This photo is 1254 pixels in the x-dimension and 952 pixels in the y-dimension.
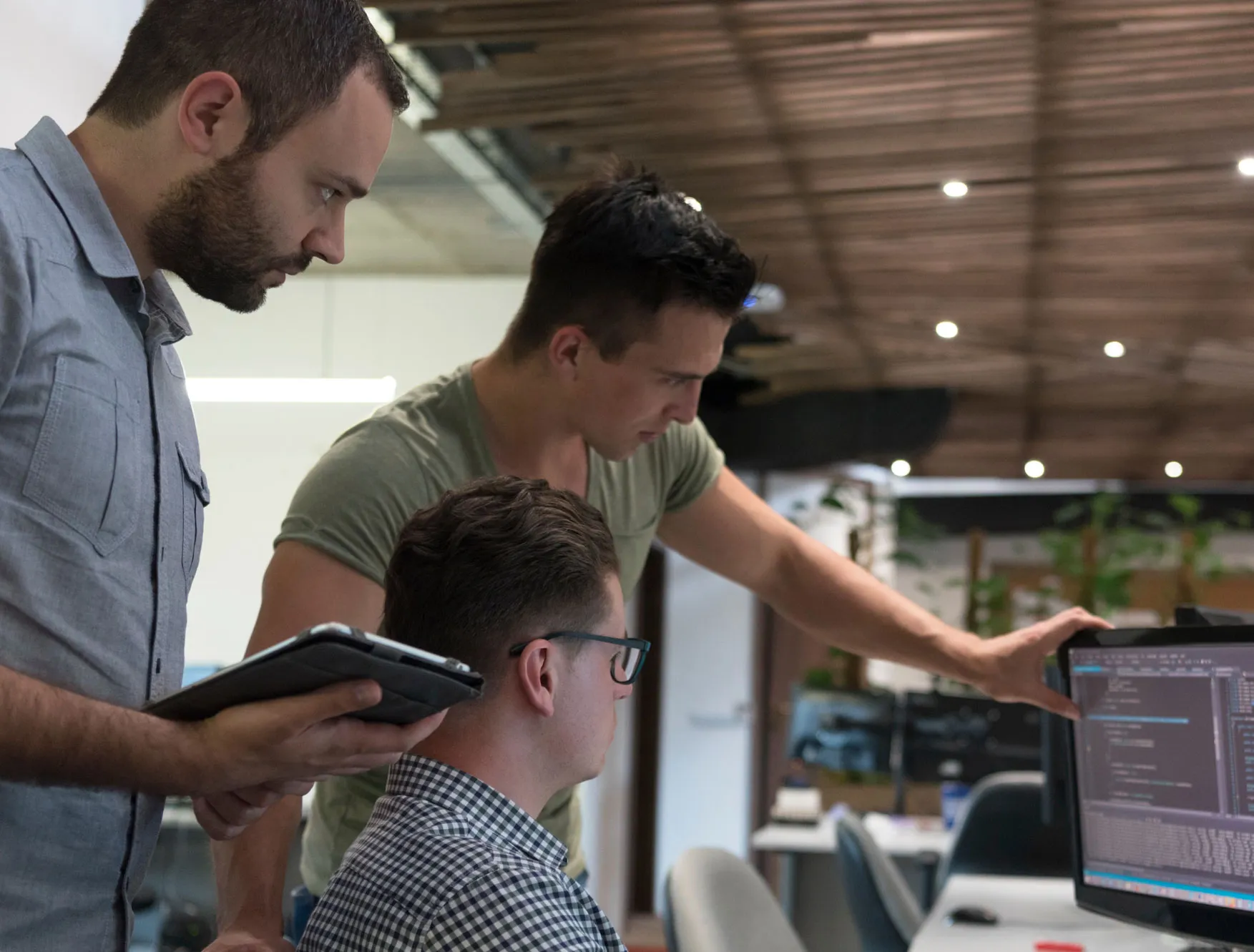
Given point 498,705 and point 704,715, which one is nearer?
point 498,705

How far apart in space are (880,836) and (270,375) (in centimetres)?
318

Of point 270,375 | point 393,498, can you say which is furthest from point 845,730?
point 393,498

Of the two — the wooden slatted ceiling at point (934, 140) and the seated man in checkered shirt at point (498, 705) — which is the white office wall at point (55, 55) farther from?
the seated man in checkered shirt at point (498, 705)


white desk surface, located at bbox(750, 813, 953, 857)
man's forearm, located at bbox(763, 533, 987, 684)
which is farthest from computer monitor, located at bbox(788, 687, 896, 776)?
man's forearm, located at bbox(763, 533, 987, 684)

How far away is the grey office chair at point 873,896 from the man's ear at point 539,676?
2.48 metres

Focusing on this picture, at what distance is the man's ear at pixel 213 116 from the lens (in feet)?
4.32

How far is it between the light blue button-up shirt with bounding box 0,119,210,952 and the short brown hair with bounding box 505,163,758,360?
77 cm

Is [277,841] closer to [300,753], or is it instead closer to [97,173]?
[300,753]

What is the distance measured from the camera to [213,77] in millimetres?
1321

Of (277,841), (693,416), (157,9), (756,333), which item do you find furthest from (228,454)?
(756,333)

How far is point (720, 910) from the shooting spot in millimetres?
2186

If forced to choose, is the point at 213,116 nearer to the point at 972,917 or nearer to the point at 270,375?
the point at 270,375

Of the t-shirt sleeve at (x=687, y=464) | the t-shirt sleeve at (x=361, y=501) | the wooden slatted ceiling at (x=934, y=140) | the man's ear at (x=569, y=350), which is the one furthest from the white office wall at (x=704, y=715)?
the t-shirt sleeve at (x=361, y=501)

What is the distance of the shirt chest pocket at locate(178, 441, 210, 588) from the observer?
1451 mm
